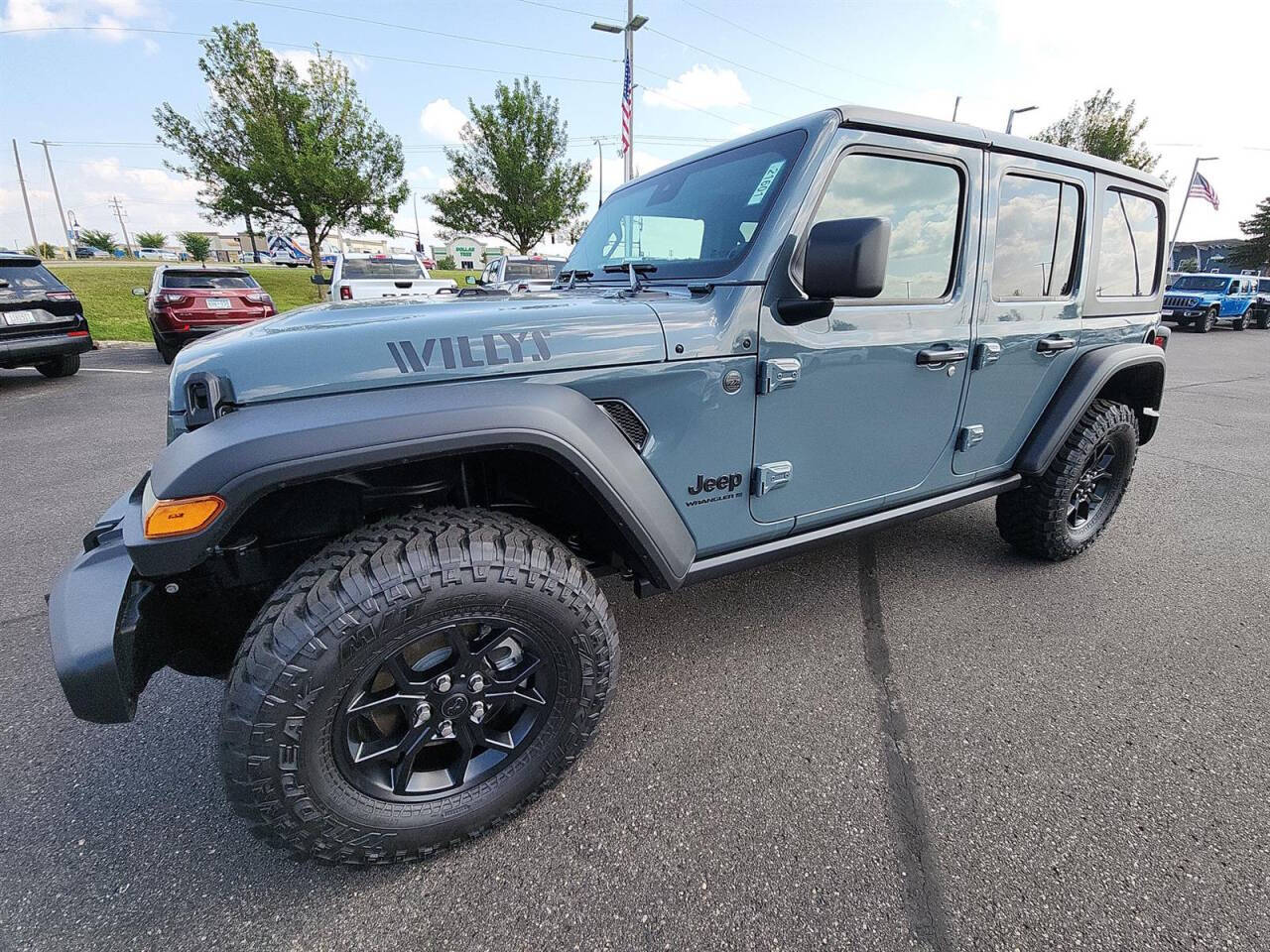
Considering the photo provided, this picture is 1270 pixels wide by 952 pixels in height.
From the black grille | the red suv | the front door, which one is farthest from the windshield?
the red suv

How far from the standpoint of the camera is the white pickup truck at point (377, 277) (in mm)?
8602

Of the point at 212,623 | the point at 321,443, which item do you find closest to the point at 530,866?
the point at 212,623

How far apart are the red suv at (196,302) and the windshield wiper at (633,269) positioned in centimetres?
788

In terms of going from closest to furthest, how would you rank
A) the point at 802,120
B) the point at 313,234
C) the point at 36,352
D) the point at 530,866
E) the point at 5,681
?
1. the point at 530,866
2. the point at 802,120
3. the point at 5,681
4. the point at 36,352
5. the point at 313,234

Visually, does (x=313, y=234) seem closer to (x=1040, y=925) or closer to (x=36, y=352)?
(x=36, y=352)

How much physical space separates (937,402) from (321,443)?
2091 mm

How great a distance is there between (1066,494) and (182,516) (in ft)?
11.2

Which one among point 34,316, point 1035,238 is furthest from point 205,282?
point 1035,238

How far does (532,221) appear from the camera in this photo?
21.6 metres

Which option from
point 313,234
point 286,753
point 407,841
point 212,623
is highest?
point 313,234

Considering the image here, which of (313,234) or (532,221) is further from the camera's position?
(532,221)

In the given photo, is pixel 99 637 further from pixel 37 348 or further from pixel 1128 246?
pixel 37 348

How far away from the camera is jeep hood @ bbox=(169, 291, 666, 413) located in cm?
131

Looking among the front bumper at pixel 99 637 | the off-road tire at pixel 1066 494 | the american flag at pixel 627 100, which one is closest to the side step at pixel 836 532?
the off-road tire at pixel 1066 494
